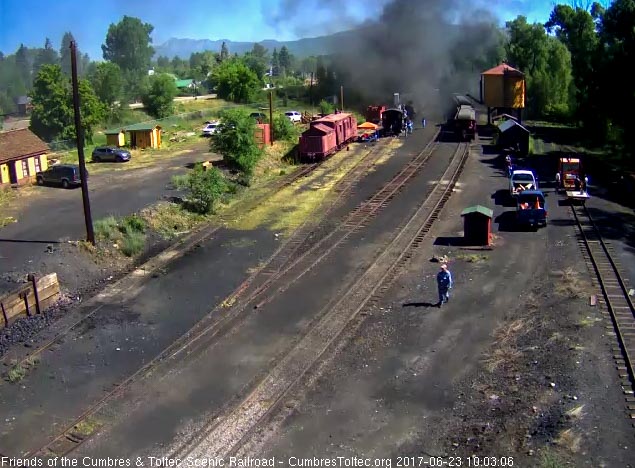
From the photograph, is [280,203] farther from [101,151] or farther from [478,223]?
[101,151]

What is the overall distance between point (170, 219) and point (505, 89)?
132ft

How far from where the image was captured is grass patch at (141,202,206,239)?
27.0m

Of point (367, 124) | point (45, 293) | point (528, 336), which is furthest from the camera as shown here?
point (367, 124)

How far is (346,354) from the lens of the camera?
15820mm

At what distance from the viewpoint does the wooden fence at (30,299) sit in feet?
58.0

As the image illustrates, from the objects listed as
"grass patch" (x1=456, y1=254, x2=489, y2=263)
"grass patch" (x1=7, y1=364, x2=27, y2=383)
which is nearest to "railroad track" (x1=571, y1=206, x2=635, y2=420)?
"grass patch" (x1=456, y1=254, x2=489, y2=263)

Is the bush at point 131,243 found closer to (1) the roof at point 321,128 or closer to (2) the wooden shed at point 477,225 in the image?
(2) the wooden shed at point 477,225

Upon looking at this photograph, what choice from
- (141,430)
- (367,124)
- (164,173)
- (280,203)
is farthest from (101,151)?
(141,430)

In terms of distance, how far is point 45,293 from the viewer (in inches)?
755

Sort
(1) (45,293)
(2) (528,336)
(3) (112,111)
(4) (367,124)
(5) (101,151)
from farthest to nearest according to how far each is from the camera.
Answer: (3) (112,111) < (4) (367,124) < (5) (101,151) < (1) (45,293) < (2) (528,336)

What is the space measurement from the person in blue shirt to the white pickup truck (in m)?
13.5

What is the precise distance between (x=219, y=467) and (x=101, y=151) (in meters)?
35.6

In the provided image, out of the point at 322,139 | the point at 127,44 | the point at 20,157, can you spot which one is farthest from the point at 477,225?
the point at 127,44
